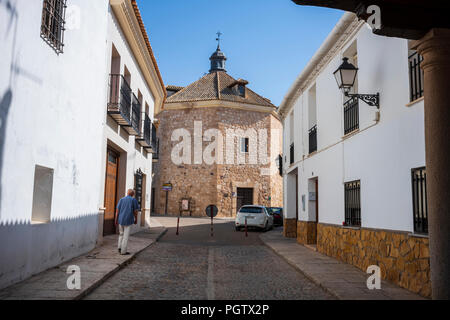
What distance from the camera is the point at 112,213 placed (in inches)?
538

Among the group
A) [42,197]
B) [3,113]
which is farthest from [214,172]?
[3,113]

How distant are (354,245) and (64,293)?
5675 millimetres

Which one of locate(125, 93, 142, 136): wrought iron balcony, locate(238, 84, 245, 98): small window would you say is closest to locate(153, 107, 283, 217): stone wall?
locate(238, 84, 245, 98): small window

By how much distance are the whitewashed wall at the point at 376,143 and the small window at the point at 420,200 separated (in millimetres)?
101

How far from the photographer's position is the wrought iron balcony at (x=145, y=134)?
51.5 feet

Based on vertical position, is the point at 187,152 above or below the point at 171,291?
above

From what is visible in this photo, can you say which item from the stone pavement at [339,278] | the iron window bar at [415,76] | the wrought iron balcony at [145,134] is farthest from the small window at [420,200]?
the wrought iron balcony at [145,134]

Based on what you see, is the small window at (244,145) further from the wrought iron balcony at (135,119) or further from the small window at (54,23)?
the small window at (54,23)

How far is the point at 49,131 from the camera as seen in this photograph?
23.0ft

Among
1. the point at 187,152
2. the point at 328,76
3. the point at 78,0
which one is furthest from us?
the point at 187,152

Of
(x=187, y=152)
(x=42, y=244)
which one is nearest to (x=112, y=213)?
(x=42, y=244)
